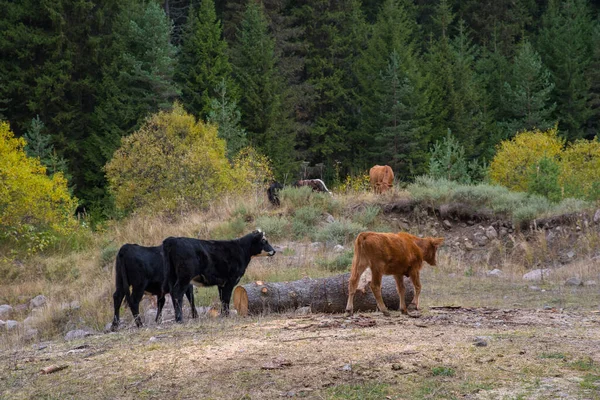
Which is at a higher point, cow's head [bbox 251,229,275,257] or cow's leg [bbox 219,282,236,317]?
cow's head [bbox 251,229,275,257]

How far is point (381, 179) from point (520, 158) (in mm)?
16323

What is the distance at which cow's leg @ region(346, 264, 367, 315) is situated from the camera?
34.9 feet

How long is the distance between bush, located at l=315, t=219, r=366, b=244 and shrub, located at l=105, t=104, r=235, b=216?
655 cm

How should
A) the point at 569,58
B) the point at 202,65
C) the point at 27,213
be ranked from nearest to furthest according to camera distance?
the point at 27,213 < the point at 202,65 < the point at 569,58

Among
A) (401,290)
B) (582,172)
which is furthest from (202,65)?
(401,290)

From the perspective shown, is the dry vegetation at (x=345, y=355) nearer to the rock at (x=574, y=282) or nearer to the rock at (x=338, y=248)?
the rock at (x=574, y=282)

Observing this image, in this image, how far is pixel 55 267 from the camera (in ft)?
73.9

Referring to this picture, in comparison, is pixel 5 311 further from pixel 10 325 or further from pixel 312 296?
pixel 312 296

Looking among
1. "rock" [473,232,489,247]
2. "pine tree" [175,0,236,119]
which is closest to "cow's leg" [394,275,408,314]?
"rock" [473,232,489,247]

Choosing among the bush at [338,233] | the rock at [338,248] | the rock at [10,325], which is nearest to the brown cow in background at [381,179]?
the bush at [338,233]

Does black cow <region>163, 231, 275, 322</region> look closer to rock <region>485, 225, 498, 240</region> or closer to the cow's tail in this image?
the cow's tail

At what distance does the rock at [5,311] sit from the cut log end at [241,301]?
29.7ft

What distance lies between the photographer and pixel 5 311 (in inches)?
744

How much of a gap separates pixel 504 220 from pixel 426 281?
804 cm
